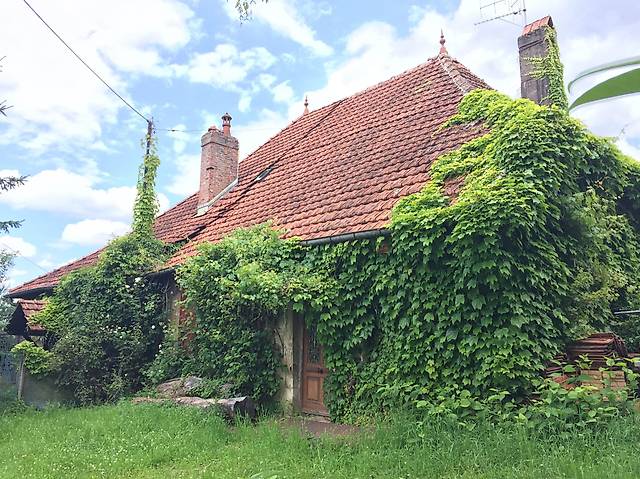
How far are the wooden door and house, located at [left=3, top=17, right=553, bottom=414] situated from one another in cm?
2

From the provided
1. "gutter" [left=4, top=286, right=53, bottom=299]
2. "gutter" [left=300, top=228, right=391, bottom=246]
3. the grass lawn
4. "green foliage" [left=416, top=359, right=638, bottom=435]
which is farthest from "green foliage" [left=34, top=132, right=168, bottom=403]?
"green foliage" [left=416, top=359, right=638, bottom=435]

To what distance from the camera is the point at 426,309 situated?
7035 mm

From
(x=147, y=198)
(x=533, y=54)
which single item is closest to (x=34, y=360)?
(x=147, y=198)

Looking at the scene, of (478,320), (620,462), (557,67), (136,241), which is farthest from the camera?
(136,241)

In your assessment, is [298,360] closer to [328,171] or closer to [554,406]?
[328,171]

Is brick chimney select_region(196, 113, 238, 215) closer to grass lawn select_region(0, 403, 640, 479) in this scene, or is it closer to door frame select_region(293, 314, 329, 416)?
door frame select_region(293, 314, 329, 416)

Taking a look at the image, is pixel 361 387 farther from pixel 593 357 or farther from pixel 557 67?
pixel 557 67

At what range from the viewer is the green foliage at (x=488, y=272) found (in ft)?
21.1

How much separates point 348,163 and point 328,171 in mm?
506

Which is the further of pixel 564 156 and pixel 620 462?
pixel 564 156

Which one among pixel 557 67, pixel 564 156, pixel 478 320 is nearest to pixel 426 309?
pixel 478 320

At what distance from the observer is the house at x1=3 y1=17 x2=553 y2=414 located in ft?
28.4

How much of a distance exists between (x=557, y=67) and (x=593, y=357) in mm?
5155

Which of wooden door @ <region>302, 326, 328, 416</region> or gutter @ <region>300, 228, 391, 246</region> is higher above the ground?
gutter @ <region>300, 228, 391, 246</region>
